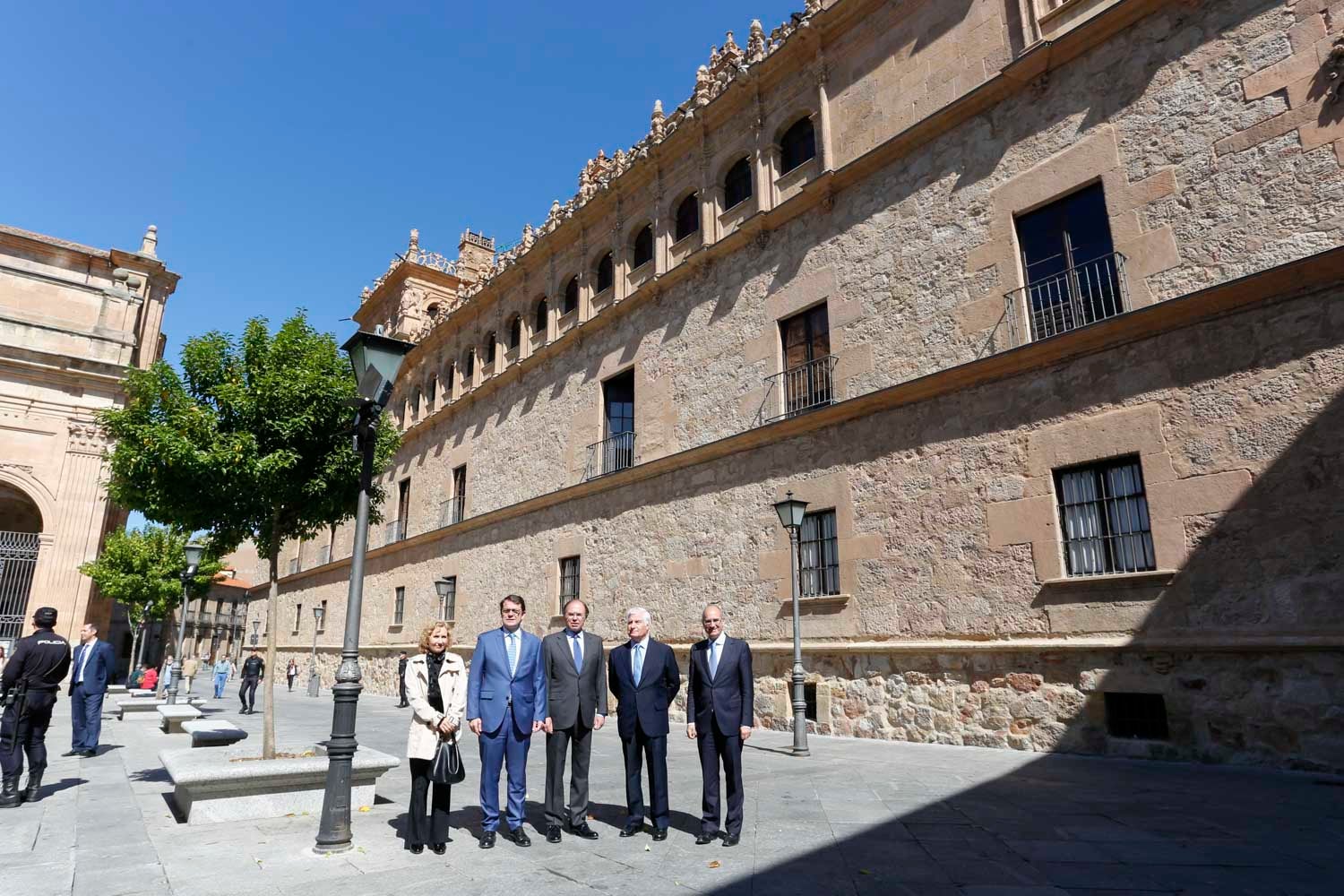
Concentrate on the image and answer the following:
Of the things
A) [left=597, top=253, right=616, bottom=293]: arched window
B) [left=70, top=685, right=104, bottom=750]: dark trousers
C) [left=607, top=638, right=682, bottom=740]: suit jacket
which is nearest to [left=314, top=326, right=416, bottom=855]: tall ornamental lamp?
[left=607, top=638, right=682, bottom=740]: suit jacket

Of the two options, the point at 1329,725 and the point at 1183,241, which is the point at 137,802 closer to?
the point at 1329,725

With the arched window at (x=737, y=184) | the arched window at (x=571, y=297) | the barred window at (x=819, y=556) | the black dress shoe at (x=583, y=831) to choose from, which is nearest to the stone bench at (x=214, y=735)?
the black dress shoe at (x=583, y=831)

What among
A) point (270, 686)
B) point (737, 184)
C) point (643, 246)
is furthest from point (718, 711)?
point (643, 246)

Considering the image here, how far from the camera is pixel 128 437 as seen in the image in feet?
28.2

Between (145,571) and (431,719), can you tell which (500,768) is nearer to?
(431,719)

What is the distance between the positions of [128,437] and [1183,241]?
1230cm

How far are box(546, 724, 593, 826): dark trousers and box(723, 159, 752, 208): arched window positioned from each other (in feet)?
39.7

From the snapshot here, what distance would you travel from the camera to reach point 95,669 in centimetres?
1042

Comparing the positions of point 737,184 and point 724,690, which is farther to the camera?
point 737,184

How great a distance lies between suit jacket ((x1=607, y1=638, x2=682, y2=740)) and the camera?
5395 mm

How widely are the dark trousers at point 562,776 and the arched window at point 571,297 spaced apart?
1570 centimetres

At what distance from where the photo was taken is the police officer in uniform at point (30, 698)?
22.4ft

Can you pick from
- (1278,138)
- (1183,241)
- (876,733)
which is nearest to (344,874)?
(876,733)

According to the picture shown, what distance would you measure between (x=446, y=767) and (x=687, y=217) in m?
13.9
